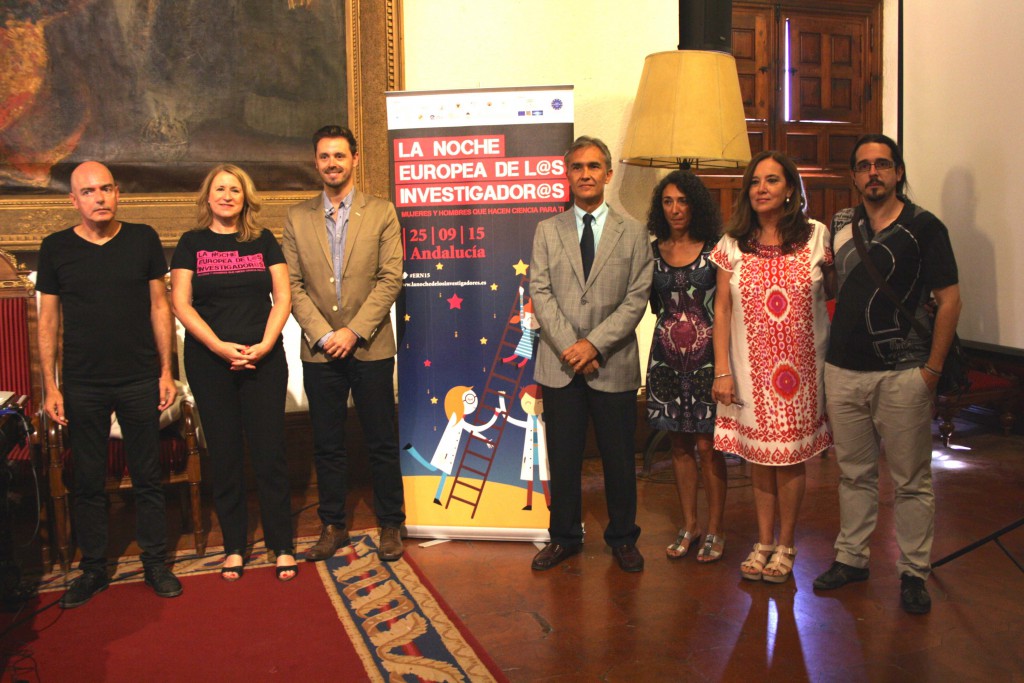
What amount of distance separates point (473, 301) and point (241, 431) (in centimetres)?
112

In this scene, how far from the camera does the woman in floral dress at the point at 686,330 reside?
135 inches

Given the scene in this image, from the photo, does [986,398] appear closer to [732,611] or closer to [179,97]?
[732,611]

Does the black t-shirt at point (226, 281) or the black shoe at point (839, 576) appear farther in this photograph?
the black t-shirt at point (226, 281)

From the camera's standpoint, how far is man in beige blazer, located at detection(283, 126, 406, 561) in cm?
354

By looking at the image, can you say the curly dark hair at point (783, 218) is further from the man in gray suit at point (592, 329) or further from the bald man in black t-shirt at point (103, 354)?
the bald man in black t-shirt at point (103, 354)

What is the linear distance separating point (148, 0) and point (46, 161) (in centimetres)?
94

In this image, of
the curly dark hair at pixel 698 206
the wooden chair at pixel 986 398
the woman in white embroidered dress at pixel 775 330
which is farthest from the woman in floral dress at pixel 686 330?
the wooden chair at pixel 986 398

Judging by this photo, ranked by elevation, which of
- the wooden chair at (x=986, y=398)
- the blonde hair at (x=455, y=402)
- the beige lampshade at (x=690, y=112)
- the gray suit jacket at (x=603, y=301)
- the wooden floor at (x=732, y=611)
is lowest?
the wooden floor at (x=732, y=611)

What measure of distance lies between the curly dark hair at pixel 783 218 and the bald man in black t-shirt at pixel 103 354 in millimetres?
2200

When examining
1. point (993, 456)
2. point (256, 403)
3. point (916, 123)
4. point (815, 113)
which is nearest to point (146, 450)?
point (256, 403)

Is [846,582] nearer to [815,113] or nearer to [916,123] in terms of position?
[916,123]

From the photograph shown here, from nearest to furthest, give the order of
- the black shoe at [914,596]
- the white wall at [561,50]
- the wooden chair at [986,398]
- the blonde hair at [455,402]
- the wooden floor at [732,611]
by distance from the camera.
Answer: the wooden floor at [732,611]
the black shoe at [914,596]
the blonde hair at [455,402]
the white wall at [561,50]
the wooden chair at [986,398]

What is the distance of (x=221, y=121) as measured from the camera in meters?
4.48

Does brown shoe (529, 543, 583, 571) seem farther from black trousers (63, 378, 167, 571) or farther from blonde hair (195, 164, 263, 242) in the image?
blonde hair (195, 164, 263, 242)
